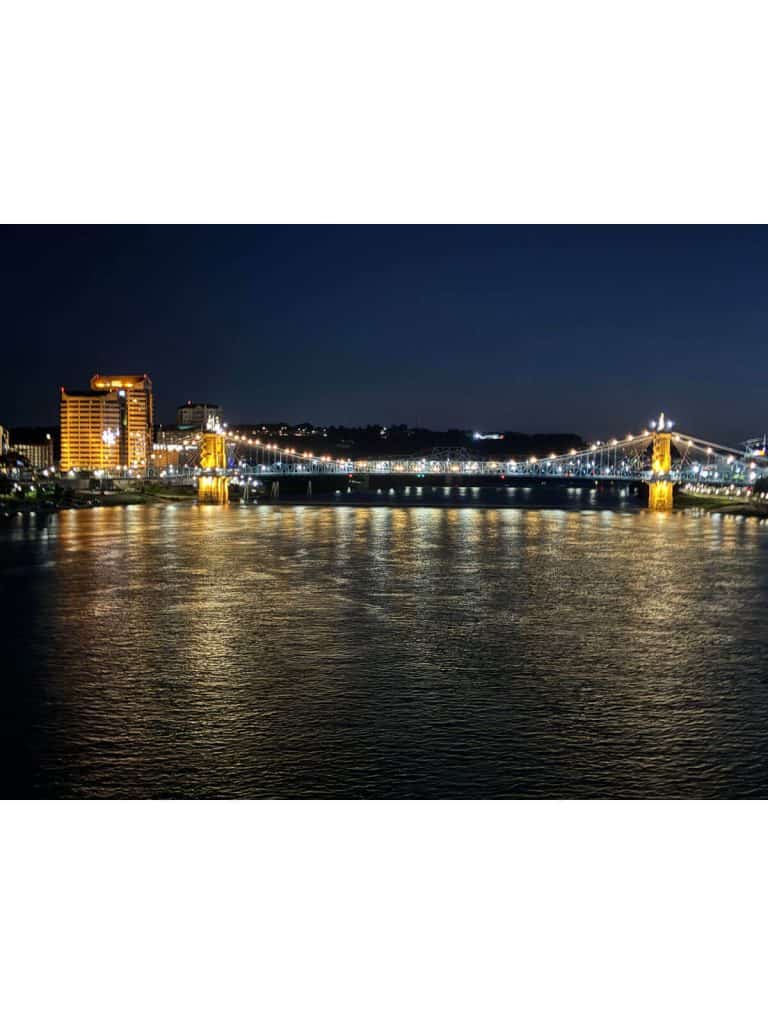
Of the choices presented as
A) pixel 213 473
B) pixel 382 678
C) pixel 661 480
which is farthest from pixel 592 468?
pixel 382 678

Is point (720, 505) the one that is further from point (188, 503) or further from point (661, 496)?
point (188, 503)

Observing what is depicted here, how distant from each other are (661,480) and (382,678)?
38.9 m

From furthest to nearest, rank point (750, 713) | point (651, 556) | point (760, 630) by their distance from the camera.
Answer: point (651, 556) → point (760, 630) → point (750, 713)

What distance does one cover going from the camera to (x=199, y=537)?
2395 centimetres

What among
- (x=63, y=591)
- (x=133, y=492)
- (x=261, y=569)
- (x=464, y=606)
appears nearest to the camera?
(x=464, y=606)

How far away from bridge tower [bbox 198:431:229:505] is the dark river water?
100ft

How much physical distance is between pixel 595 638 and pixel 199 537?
15219 mm

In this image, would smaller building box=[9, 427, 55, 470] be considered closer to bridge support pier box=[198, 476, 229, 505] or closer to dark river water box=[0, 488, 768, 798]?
bridge support pier box=[198, 476, 229, 505]

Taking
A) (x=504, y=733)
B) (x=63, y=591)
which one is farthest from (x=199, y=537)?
(x=504, y=733)

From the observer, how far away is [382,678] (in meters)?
8.27

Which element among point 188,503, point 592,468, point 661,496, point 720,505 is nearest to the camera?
point 720,505

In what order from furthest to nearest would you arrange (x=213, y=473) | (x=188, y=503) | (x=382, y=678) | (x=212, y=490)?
(x=213, y=473), (x=212, y=490), (x=188, y=503), (x=382, y=678)

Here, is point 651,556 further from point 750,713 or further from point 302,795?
point 302,795

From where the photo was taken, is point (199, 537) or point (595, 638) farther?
point (199, 537)
